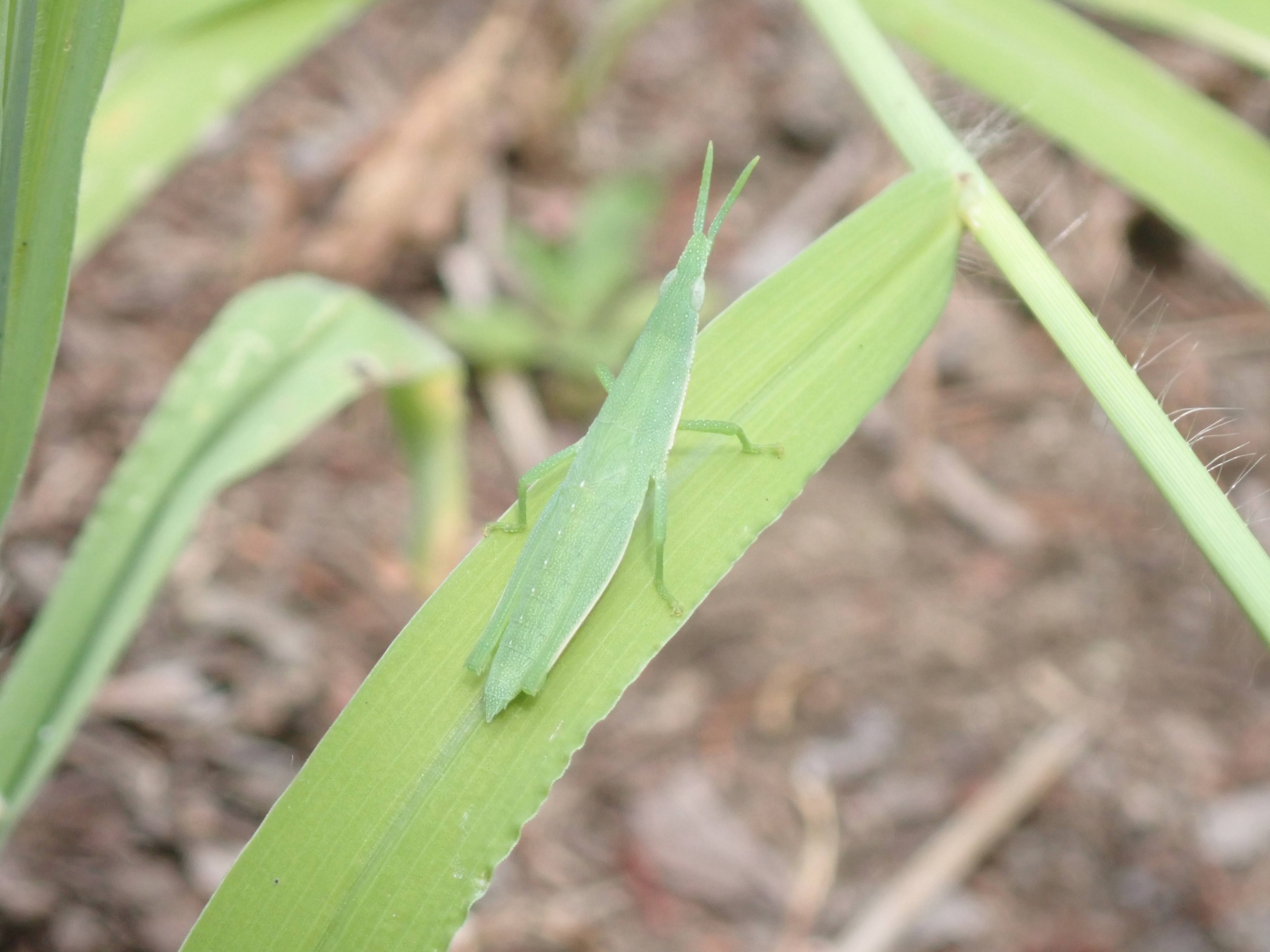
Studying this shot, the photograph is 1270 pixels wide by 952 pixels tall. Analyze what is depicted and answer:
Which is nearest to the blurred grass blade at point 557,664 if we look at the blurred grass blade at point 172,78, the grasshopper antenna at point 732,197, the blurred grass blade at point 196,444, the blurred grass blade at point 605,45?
the grasshopper antenna at point 732,197

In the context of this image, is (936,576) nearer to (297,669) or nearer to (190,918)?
(297,669)

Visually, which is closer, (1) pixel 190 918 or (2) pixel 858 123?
(1) pixel 190 918

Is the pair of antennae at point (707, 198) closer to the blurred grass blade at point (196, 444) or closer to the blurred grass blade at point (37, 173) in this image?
the blurred grass blade at point (196, 444)

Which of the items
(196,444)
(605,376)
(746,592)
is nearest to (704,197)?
(605,376)

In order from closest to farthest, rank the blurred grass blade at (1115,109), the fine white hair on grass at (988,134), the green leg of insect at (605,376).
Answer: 1. the fine white hair on grass at (988,134)
2. the blurred grass blade at (1115,109)
3. the green leg of insect at (605,376)

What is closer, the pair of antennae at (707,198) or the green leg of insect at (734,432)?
the green leg of insect at (734,432)

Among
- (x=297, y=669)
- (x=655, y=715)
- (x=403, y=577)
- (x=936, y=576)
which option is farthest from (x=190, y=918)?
(x=936, y=576)

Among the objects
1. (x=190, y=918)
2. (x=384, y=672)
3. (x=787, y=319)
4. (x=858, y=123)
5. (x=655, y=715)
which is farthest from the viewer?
(x=858, y=123)
